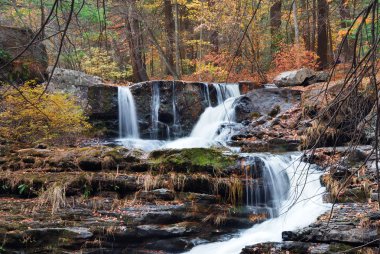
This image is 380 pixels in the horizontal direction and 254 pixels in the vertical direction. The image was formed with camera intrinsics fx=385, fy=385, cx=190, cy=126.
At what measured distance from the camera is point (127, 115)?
14383 millimetres

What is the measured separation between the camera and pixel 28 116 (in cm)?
1030

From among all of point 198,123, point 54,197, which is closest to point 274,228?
point 54,197

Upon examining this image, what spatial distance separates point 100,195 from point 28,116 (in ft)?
13.6

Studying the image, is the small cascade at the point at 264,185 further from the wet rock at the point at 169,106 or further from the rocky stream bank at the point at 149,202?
the wet rock at the point at 169,106

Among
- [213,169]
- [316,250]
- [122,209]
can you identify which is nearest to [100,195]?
[122,209]

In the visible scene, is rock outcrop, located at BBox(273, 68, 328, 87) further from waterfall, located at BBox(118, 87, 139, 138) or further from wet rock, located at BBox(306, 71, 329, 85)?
waterfall, located at BBox(118, 87, 139, 138)

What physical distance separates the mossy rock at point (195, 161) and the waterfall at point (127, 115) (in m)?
5.58

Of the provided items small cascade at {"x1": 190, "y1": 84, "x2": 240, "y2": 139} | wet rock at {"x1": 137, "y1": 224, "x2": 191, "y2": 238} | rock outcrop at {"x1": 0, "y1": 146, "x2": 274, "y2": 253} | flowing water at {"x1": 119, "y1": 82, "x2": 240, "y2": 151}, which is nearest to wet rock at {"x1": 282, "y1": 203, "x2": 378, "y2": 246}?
rock outcrop at {"x1": 0, "y1": 146, "x2": 274, "y2": 253}

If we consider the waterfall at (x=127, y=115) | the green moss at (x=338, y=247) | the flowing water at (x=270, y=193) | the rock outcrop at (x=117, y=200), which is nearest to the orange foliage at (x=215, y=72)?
the waterfall at (x=127, y=115)

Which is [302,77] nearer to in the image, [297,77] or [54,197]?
[297,77]

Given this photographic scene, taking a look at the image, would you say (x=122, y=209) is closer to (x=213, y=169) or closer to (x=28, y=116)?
(x=213, y=169)

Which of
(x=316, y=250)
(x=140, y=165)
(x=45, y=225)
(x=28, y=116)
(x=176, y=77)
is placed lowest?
(x=316, y=250)

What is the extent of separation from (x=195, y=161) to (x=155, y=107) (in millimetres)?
6678

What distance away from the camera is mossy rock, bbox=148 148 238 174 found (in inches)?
327
